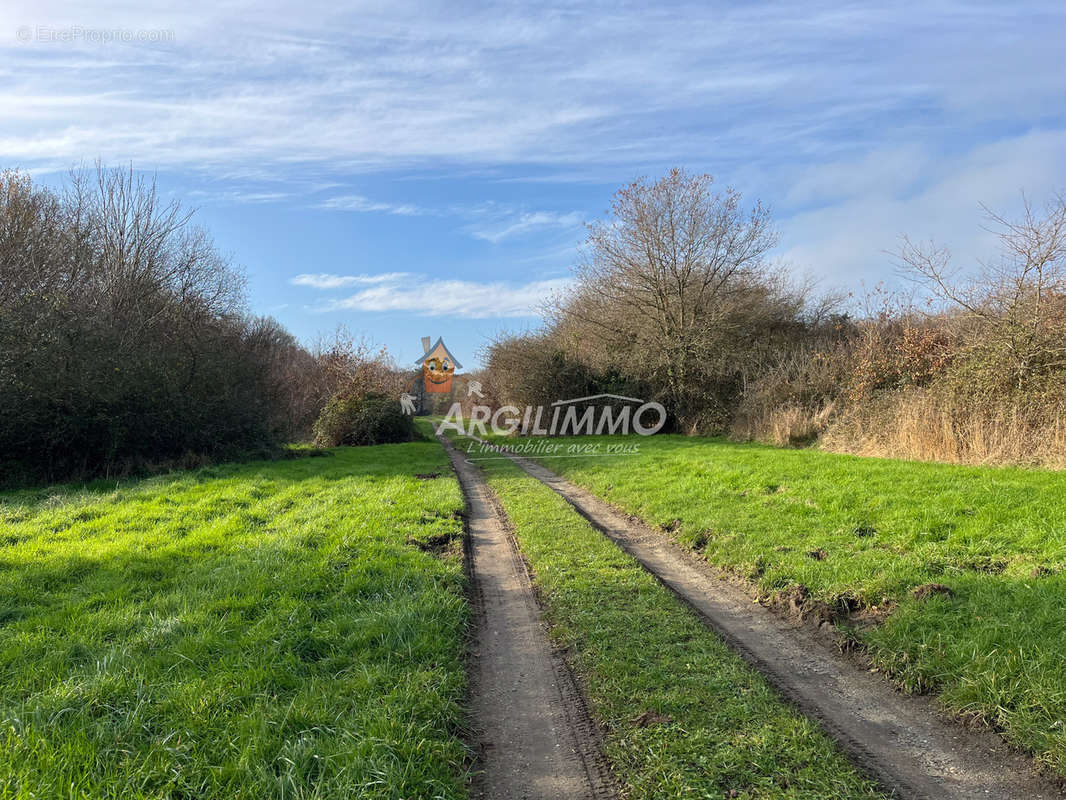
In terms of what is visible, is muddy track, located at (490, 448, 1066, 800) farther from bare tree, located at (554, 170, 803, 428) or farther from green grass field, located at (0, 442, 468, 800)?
bare tree, located at (554, 170, 803, 428)

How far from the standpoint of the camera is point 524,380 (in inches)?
971

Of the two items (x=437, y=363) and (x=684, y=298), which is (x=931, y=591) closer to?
(x=684, y=298)

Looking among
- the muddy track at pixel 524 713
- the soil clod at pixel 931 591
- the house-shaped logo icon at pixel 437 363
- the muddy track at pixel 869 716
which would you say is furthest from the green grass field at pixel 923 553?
the house-shaped logo icon at pixel 437 363

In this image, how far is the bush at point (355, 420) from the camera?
22.2 meters

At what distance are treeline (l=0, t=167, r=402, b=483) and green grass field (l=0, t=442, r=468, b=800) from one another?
240 inches

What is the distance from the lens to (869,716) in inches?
139

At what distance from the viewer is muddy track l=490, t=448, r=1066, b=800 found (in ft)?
9.52

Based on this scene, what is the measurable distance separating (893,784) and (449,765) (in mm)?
2211

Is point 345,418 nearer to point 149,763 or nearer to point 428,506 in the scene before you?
point 428,506

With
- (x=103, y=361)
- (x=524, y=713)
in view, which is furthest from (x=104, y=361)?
(x=524, y=713)

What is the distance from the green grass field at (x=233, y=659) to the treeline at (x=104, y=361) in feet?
20.0

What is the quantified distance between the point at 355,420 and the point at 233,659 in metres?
19.1

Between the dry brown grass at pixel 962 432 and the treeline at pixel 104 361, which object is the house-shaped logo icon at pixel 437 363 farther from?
the dry brown grass at pixel 962 432

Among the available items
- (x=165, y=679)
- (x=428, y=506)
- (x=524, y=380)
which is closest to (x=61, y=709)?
(x=165, y=679)
